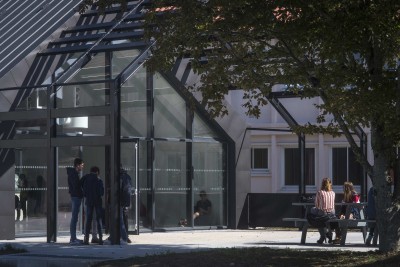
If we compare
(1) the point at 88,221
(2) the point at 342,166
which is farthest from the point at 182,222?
(2) the point at 342,166

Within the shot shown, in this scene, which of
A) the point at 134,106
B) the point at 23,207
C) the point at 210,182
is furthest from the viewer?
the point at 210,182

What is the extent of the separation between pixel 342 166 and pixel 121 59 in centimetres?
1956

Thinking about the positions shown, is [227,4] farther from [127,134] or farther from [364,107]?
[127,134]

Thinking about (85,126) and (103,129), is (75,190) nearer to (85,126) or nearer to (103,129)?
(103,129)

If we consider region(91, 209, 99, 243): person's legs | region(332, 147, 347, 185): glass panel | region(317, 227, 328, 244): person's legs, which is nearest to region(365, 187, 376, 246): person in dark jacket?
region(317, 227, 328, 244): person's legs

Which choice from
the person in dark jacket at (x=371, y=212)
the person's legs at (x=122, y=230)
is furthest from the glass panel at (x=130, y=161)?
the person in dark jacket at (x=371, y=212)

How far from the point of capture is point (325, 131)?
54.9 ft

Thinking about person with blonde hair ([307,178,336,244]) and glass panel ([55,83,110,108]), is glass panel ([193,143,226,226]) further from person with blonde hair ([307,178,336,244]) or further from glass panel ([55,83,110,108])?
person with blonde hair ([307,178,336,244])

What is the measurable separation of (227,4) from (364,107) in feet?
8.15

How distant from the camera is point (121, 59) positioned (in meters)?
24.5

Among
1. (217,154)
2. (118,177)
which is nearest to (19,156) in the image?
(118,177)

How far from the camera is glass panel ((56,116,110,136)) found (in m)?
23.7

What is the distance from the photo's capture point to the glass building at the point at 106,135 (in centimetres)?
2139

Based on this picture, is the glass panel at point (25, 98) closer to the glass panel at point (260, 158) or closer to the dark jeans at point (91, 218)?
the dark jeans at point (91, 218)
